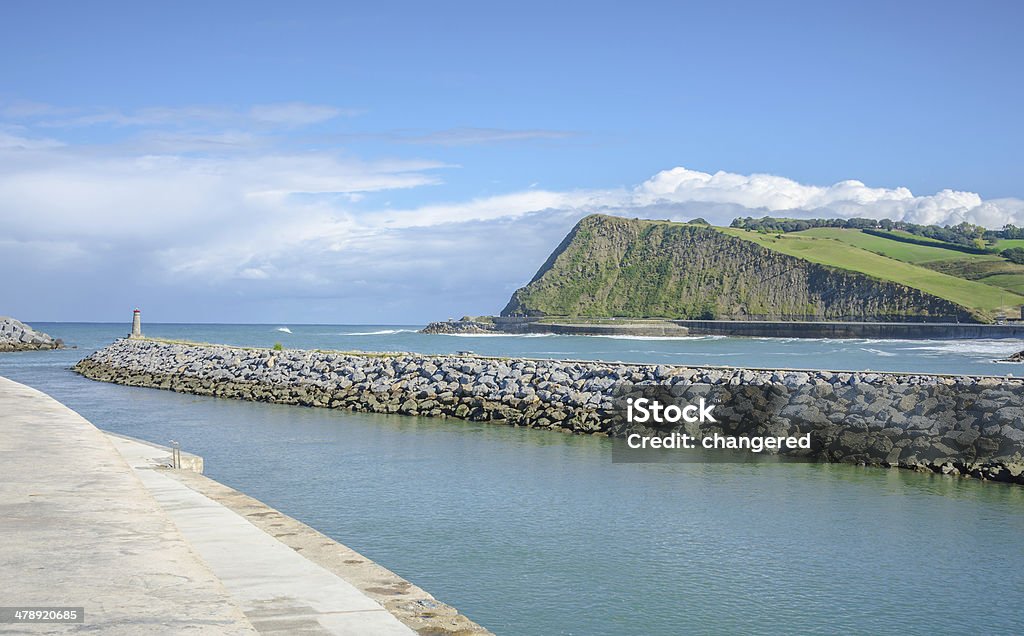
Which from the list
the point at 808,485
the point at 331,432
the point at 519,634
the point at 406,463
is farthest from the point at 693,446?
the point at 519,634

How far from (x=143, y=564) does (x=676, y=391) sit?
19915 millimetres

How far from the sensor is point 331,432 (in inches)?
1009

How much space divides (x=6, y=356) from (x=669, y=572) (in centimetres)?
7356

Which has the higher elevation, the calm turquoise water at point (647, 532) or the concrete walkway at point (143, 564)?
the concrete walkway at point (143, 564)

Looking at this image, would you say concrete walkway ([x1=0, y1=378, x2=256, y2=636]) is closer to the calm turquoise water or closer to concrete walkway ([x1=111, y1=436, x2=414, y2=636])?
concrete walkway ([x1=111, y1=436, x2=414, y2=636])

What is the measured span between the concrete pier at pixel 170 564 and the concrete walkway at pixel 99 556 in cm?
1

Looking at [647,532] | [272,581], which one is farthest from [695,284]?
[272,581]

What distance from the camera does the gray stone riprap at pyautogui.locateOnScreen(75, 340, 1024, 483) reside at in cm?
1961

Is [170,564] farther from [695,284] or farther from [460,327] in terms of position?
[695,284]

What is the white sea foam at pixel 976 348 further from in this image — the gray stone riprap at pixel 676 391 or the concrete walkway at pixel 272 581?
the concrete walkway at pixel 272 581

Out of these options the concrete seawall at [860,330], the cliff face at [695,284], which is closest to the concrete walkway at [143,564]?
the concrete seawall at [860,330]

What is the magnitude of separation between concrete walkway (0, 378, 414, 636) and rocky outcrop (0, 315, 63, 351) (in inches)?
3166

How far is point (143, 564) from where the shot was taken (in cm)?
657

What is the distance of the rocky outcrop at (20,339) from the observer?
82.4 metres
